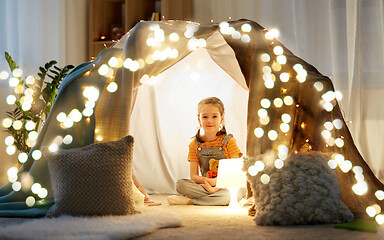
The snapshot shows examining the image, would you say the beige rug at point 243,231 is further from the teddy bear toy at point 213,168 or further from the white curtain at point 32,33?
the white curtain at point 32,33

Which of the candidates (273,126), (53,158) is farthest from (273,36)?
(53,158)

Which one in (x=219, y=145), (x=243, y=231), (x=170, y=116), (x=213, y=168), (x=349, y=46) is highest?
(x=349, y=46)

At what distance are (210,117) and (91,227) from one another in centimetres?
129

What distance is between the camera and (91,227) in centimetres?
187

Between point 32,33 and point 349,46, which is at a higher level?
point 32,33

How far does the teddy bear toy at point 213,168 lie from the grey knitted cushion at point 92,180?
0.78 metres

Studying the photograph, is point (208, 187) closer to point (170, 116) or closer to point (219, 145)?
point (219, 145)

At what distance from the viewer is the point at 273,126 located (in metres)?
2.41

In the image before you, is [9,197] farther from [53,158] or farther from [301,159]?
[301,159]

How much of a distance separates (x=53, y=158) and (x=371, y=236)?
50.8 inches

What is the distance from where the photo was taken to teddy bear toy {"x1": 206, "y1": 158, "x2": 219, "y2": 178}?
2941 mm

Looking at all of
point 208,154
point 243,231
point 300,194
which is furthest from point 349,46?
point 243,231

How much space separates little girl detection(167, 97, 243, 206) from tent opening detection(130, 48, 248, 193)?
1.05 feet

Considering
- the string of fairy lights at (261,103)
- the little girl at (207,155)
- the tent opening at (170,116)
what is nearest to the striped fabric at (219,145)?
the little girl at (207,155)
